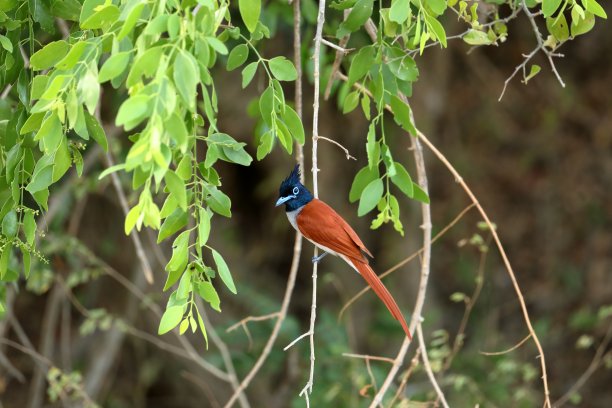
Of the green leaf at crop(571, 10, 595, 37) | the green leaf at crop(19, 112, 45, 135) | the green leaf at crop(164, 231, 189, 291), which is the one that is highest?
the green leaf at crop(571, 10, 595, 37)

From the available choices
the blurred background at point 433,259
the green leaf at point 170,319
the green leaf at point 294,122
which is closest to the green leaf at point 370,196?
the green leaf at point 294,122

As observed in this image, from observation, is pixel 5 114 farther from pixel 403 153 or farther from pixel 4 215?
pixel 403 153

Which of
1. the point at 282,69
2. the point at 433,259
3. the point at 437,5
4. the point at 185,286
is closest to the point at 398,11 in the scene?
the point at 437,5

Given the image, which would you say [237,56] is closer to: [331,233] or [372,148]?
[372,148]

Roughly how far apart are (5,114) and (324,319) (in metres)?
3.07

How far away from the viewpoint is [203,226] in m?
2.17

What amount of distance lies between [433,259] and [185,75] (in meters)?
6.95

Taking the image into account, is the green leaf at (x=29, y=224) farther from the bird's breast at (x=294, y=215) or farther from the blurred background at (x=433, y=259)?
the blurred background at (x=433, y=259)

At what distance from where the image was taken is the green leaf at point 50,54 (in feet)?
7.27

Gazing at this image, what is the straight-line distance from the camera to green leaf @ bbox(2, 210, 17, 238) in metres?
2.52

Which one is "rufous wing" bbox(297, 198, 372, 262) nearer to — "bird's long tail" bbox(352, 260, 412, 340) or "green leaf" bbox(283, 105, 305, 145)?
"bird's long tail" bbox(352, 260, 412, 340)

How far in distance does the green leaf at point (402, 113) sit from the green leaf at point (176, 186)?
91 cm

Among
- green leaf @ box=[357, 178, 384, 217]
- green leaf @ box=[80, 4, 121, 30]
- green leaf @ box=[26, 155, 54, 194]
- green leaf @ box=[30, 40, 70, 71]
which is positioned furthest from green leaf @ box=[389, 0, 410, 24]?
green leaf @ box=[26, 155, 54, 194]

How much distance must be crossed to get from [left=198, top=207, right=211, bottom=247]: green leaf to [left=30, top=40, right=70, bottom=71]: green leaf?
47 centimetres
